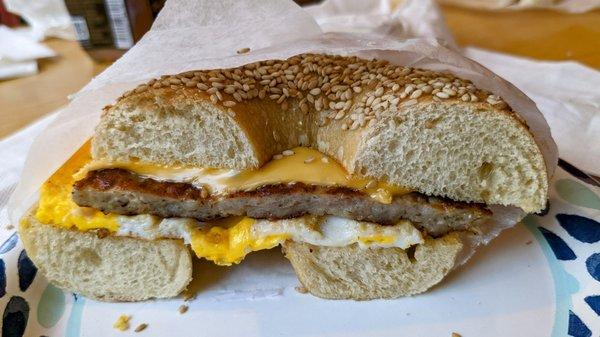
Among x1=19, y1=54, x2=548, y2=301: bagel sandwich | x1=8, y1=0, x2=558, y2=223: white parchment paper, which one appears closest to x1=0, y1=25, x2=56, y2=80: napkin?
x1=8, y1=0, x2=558, y2=223: white parchment paper

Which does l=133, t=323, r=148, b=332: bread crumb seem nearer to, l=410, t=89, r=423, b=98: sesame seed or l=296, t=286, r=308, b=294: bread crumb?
l=296, t=286, r=308, b=294: bread crumb

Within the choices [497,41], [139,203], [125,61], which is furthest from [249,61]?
[497,41]

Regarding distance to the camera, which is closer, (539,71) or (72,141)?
(72,141)

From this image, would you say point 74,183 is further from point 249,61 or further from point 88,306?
point 249,61

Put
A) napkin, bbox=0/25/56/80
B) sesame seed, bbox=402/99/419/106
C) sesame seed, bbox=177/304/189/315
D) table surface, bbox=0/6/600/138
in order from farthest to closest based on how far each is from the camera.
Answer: napkin, bbox=0/25/56/80 → table surface, bbox=0/6/600/138 → sesame seed, bbox=177/304/189/315 → sesame seed, bbox=402/99/419/106

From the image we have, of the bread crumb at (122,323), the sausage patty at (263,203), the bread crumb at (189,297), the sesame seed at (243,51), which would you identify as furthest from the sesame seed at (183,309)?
the sesame seed at (243,51)

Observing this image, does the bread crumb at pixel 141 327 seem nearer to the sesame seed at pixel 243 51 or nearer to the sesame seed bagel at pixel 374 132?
the sesame seed bagel at pixel 374 132

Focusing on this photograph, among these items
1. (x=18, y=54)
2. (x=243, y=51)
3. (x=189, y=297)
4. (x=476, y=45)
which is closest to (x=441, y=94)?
(x=243, y=51)
